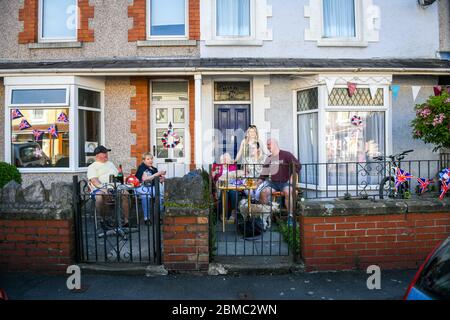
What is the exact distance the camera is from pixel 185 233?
177 inches

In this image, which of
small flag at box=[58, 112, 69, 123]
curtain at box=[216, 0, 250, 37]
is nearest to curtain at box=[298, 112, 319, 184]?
curtain at box=[216, 0, 250, 37]

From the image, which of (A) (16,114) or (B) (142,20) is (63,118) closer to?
(A) (16,114)

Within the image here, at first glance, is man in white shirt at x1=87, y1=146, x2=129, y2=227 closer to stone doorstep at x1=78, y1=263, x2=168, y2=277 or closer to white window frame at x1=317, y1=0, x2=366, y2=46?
stone doorstep at x1=78, y1=263, x2=168, y2=277

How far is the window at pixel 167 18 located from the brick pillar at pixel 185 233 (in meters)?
5.47

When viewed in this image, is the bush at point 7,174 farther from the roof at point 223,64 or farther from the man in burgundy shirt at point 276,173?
the man in burgundy shirt at point 276,173

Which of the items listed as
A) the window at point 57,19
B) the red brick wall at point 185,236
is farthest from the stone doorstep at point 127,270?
the window at point 57,19

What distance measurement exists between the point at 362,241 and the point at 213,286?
1.91m

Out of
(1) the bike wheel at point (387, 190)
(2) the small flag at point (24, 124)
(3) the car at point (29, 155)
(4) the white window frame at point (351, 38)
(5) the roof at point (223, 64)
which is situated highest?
(4) the white window frame at point (351, 38)

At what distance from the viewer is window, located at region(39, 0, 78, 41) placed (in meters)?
8.73

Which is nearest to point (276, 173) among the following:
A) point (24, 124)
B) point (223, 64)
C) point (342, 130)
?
point (342, 130)

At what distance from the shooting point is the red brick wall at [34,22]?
8.52m

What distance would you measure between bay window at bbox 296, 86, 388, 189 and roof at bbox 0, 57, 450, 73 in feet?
1.80
